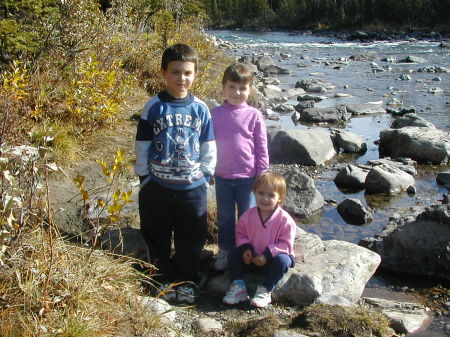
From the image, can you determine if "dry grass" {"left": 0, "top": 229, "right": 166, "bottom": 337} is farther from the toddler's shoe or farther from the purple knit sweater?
the purple knit sweater

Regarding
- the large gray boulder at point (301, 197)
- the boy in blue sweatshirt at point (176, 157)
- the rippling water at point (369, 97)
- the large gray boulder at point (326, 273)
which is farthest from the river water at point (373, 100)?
the boy in blue sweatshirt at point (176, 157)

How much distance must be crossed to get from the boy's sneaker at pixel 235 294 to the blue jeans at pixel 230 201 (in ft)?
1.55

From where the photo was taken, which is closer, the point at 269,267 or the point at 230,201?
the point at 269,267

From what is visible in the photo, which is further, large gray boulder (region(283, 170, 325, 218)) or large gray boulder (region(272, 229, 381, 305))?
large gray boulder (region(283, 170, 325, 218))

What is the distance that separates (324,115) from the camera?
12.1 m

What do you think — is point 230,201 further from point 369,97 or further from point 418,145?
point 369,97

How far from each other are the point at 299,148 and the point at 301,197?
2228 millimetres

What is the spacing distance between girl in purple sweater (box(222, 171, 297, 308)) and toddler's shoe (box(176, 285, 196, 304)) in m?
0.23

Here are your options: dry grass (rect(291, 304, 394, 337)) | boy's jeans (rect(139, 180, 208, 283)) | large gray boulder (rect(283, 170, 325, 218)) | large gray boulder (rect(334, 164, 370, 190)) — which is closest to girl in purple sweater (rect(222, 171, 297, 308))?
boy's jeans (rect(139, 180, 208, 283))

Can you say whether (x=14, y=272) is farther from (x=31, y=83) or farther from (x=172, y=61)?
(x=31, y=83)

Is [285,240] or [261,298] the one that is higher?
[285,240]

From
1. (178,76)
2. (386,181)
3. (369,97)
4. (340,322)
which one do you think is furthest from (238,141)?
(369,97)

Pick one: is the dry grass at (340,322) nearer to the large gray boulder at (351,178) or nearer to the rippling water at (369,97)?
the rippling water at (369,97)

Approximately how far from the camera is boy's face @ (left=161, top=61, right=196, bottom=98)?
3.63m
